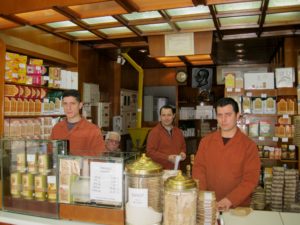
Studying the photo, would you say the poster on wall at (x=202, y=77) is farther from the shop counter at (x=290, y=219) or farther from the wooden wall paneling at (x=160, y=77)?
the shop counter at (x=290, y=219)

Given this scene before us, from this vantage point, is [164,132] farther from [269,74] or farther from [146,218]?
[146,218]

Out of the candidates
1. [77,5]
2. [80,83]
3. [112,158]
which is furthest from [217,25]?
[112,158]

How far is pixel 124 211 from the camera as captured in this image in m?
1.53

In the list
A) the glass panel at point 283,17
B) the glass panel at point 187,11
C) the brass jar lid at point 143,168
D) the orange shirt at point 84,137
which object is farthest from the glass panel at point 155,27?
the brass jar lid at point 143,168

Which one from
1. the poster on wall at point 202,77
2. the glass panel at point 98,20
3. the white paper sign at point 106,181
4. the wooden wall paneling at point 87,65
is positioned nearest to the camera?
the white paper sign at point 106,181

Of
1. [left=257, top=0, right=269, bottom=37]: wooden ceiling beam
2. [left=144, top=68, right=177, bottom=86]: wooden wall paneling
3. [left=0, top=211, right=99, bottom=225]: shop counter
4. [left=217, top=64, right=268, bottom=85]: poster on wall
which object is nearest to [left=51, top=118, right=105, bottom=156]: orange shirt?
[left=0, top=211, right=99, bottom=225]: shop counter

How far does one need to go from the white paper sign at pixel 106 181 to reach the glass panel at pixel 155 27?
119 inches

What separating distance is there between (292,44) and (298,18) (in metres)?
1.38

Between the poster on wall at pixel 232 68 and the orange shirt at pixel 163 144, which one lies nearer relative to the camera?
the orange shirt at pixel 163 144

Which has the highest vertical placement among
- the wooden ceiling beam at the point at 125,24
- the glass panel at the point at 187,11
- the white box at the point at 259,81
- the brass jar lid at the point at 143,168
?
the glass panel at the point at 187,11

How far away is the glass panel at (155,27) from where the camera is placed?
13.9 feet

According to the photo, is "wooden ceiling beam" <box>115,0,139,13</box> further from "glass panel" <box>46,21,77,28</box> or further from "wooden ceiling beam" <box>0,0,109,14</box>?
"glass panel" <box>46,21,77,28</box>

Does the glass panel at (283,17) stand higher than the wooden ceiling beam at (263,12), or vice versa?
the glass panel at (283,17)

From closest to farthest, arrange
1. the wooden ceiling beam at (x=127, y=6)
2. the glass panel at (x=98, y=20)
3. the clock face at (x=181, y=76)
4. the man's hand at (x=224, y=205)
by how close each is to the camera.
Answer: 1. the man's hand at (x=224, y=205)
2. the wooden ceiling beam at (x=127, y=6)
3. the glass panel at (x=98, y=20)
4. the clock face at (x=181, y=76)
